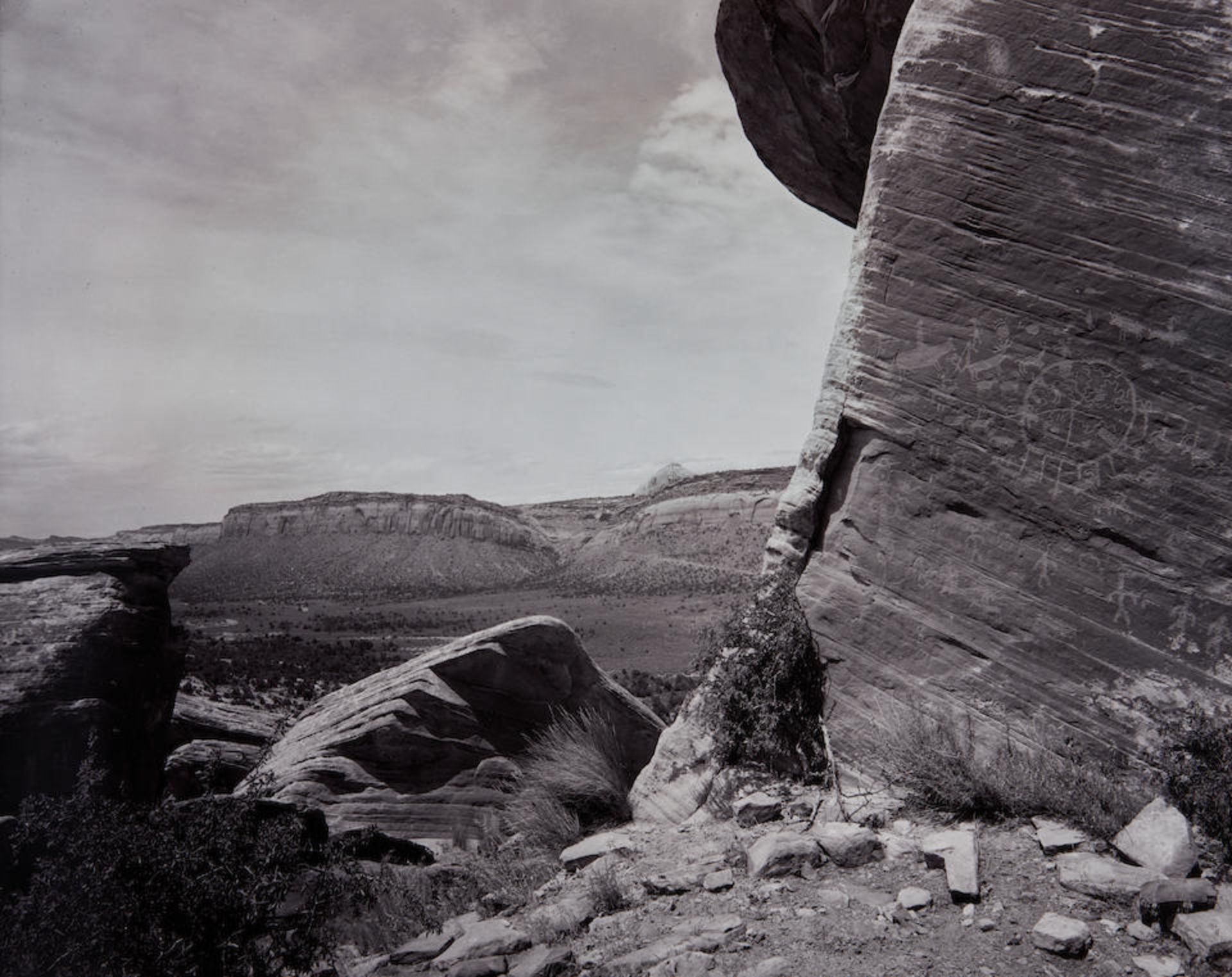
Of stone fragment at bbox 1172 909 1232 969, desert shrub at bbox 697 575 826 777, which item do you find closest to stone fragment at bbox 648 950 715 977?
stone fragment at bbox 1172 909 1232 969

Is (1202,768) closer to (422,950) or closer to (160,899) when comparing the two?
(422,950)

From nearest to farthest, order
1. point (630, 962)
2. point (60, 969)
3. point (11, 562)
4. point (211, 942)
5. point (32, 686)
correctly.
→ point (630, 962) → point (60, 969) → point (211, 942) → point (32, 686) → point (11, 562)

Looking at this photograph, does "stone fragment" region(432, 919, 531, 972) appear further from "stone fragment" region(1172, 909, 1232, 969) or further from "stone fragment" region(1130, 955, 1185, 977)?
"stone fragment" region(1172, 909, 1232, 969)

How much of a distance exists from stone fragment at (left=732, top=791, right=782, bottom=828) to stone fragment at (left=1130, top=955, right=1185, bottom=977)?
244 cm

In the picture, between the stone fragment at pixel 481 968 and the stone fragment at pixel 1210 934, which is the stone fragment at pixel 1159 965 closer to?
the stone fragment at pixel 1210 934

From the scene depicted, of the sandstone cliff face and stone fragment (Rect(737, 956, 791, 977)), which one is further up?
the sandstone cliff face

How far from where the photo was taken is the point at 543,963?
4.16 meters

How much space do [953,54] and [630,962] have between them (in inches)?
274

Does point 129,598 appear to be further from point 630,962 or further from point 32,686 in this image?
point 630,962

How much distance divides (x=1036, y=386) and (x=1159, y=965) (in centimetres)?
402

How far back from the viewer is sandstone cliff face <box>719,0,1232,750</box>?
5688mm

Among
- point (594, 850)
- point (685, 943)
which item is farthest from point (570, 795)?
point (685, 943)

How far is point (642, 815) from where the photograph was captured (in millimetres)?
6898

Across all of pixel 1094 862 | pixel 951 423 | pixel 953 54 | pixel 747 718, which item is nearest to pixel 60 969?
pixel 747 718
